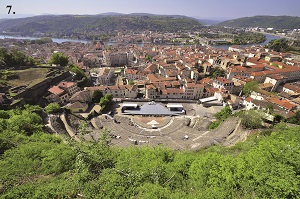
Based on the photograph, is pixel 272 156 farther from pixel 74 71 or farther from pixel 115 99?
pixel 74 71

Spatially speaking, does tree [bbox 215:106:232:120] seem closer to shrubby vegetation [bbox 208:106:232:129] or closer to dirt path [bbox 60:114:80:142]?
shrubby vegetation [bbox 208:106:232:129]

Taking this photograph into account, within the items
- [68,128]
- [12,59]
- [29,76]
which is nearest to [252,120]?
[68,128]

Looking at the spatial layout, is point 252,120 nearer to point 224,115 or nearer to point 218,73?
point 224,115

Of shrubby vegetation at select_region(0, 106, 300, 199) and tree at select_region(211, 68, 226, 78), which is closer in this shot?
shrubby vegetation at select_region(0, 106, 300, 199)

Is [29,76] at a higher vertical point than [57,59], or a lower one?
lower

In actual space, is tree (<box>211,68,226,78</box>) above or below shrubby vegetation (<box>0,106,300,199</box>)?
above

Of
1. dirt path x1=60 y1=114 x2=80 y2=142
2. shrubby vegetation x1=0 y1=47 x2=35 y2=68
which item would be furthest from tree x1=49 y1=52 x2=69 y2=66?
dirt path x1=60 y1=114 x2=80 y2=142

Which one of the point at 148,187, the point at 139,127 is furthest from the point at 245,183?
the point at 139,127
